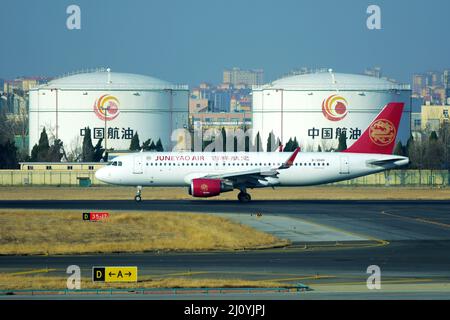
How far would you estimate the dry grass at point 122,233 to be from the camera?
136 feet

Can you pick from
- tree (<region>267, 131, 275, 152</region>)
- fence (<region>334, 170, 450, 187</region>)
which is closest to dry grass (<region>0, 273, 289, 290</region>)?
fence (<region>334, 170, 450, 187</region>)

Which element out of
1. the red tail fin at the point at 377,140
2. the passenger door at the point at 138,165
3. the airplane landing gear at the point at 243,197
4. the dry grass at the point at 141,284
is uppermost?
the red tail fin at the point at 377,140

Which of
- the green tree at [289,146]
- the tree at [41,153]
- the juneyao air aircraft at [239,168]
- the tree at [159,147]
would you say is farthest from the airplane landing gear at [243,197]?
the tree at [159,147]

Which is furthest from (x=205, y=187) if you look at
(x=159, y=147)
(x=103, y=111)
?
(x=103, y=111)

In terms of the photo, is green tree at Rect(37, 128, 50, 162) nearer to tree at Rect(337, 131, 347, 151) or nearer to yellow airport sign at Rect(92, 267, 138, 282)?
tree at Rect(337, 131, 347, 151)

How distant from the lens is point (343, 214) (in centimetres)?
5791

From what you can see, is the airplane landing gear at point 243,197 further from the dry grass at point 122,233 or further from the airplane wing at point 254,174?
the dry grass at point 122,233

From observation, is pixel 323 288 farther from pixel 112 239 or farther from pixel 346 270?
pixel 112 239

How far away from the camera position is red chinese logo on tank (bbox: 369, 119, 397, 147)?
7212 centimetres

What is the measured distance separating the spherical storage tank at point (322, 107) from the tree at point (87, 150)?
2464 centimetres

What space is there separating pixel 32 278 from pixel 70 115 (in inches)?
4017

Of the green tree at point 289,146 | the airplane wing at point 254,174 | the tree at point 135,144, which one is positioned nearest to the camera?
the airplane wing at point 254,174

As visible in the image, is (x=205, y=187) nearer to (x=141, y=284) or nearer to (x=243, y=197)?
(x=243, y=197)
